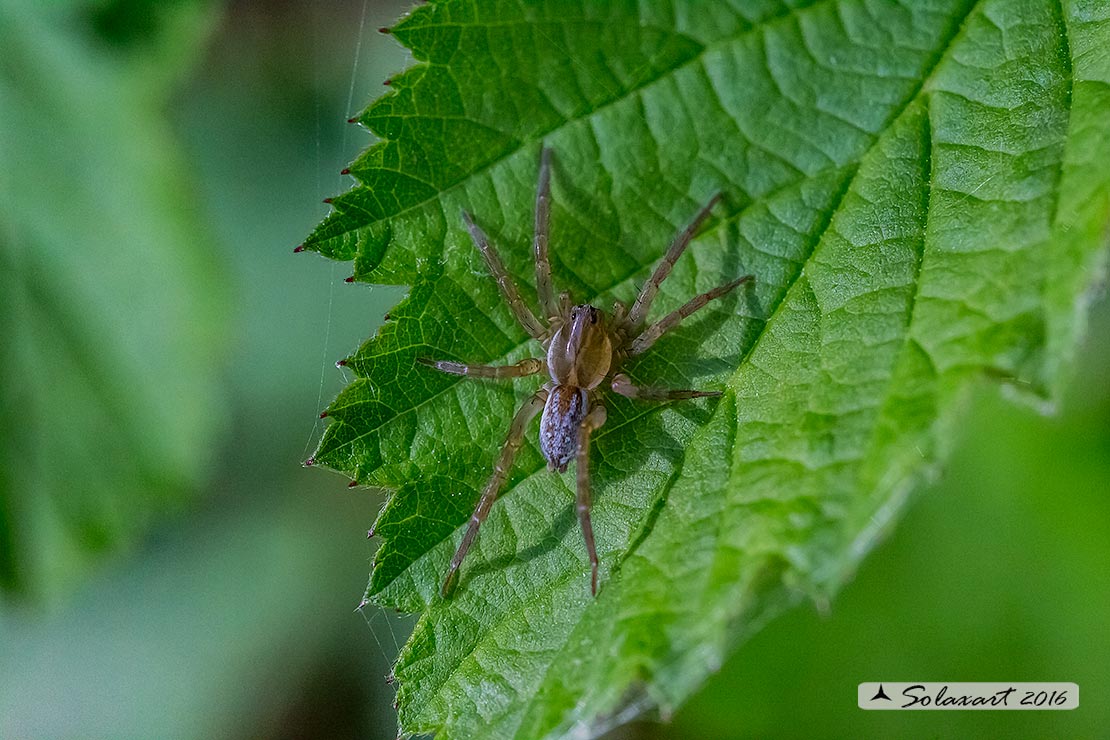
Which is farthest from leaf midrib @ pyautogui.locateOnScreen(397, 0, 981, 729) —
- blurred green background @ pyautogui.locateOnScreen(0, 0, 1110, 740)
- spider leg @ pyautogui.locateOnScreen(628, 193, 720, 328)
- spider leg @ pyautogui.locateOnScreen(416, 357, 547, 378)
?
blurred green background @ pyautogui.locateOnScreen(0, 0, 1110, 740)

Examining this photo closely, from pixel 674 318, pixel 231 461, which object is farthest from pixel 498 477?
pixel 231 461

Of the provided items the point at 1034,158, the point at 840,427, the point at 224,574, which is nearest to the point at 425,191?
the point at 840,427

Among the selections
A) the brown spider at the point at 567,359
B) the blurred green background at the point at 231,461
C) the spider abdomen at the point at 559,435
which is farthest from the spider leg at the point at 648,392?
the blurred green background at the point at 231,461

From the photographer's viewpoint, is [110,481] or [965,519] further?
[110,481]

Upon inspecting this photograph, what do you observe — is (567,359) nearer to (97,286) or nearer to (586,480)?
(586,480)

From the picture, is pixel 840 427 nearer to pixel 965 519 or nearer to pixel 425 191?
pixel 425 191

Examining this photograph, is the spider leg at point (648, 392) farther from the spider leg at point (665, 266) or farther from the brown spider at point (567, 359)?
the spider leg at point (665, 266)

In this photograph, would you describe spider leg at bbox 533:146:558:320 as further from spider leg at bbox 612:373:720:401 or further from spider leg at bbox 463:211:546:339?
spider leg at bbox 612:373:720:401
